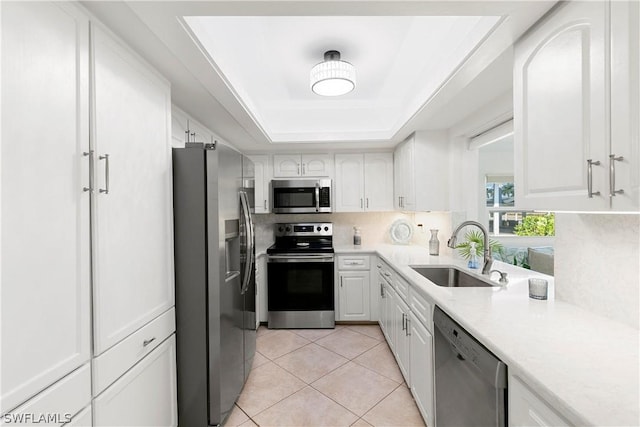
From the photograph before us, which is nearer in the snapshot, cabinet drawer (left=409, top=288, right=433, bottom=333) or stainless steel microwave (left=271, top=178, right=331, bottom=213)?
cabinet drawer (left=409, top=288, right=433, bottom=333)

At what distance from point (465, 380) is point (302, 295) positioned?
7.55 ft

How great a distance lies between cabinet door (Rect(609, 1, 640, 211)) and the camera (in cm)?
83

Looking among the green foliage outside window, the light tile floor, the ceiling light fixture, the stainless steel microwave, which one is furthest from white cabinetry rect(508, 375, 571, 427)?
the green foliage outside window

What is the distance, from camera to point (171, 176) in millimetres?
1678

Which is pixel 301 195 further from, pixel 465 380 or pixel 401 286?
pixel 465 380

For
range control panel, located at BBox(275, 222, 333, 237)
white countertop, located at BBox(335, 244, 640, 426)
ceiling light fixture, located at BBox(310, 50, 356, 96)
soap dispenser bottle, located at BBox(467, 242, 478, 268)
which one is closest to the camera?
white countertop, located at BBox(335, 244, 640, 426)

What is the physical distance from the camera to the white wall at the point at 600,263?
3.77ft

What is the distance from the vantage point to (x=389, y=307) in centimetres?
279

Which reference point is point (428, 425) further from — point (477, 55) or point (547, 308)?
point (477, 55)

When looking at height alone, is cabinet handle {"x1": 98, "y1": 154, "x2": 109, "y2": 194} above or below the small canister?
above

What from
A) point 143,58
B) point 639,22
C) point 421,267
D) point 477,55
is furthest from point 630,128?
point 143,58

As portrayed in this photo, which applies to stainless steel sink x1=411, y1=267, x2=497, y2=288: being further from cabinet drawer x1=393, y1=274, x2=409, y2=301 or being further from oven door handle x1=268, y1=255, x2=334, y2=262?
oven door handle x1=268, y1=255, x2=334, y2=262

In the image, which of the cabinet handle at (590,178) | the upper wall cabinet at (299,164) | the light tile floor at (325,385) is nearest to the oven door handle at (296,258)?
the light tile floor at (325,385)

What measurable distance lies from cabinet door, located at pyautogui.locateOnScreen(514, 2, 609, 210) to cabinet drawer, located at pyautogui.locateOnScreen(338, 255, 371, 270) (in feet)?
7.32
